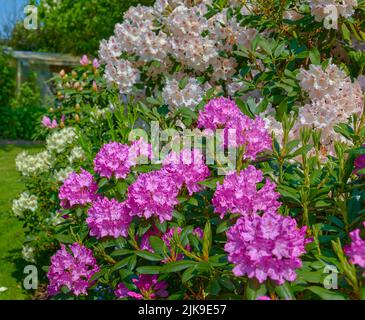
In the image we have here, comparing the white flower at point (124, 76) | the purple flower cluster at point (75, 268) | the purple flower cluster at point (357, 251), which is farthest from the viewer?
the white flower at point (124, 76)

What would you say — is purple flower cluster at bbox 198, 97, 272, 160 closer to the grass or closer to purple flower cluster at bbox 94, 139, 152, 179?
purple flower cluster at bbox 94, 139, 152, 179

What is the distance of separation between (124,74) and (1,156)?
326 inches

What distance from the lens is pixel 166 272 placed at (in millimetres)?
1585

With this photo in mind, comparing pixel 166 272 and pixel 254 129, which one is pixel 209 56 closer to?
pixel 254 129

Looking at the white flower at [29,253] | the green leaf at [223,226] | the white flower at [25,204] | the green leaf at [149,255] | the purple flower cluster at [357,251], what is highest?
the purple flower cluster at [357,251]

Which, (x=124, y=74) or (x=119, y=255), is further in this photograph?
(x=124, y=74)

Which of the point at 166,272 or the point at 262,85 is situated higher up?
the point at 262,85

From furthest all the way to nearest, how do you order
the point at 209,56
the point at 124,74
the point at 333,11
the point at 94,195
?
the point at 124,74 → the point at 209,56 → the point at 333,11 → the point at 94,195

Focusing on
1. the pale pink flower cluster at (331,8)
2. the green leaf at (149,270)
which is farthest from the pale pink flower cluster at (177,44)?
the green leaf at (149,270)

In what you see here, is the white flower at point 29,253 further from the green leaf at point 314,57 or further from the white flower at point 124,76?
the green leaf at point 314,57

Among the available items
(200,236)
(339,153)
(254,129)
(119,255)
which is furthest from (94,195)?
(339,153)

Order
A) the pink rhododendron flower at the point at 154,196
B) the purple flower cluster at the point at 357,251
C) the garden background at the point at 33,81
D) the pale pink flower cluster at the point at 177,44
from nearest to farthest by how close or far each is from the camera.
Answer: the purple flower cluster at the point at 357,251
the pink rhododendron flower at the point at 154,196
the pale pink flower cluster at the point at 177,44
the garden background at the point at 33,81

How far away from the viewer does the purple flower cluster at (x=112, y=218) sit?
1.90 meters
